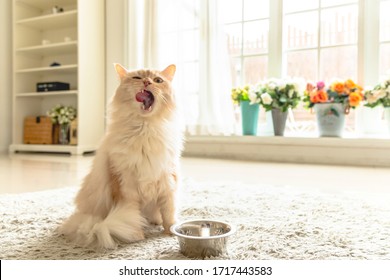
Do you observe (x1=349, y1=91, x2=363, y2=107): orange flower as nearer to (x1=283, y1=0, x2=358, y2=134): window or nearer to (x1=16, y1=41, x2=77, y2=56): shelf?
(x1=283, y1=0, x2=358, y2=134): window

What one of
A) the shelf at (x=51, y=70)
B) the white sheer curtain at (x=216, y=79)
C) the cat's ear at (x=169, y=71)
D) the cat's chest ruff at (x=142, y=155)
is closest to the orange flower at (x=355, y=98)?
the white sheer curtain at (x=216, y=79)

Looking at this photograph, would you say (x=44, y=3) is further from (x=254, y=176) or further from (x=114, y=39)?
(x=254, y=176)

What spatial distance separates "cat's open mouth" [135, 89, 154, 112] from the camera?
94 centimetres

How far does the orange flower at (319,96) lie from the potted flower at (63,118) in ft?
7.97

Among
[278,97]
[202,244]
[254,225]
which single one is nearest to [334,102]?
[278,97]

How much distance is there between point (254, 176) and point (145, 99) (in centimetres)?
134

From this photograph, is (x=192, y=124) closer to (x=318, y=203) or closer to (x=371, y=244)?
(x=318, y=203)

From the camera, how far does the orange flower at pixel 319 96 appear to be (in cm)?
293

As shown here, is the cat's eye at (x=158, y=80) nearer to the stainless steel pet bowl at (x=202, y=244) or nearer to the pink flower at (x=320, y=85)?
the stainless steel pet bowl at (x=202, y=244)

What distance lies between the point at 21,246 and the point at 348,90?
8.73 ft

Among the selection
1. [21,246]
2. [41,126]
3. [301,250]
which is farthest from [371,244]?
[41,126]

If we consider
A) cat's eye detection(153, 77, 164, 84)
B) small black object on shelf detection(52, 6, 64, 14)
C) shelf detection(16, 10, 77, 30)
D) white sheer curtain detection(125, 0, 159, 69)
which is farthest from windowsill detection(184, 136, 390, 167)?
cat's eye detection(153, 77, 164, 84)

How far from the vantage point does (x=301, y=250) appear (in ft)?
2.73

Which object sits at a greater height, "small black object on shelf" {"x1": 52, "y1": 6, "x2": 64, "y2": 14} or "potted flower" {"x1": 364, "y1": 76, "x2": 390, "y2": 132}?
"small black object on shelf" {"x1": 52, "y1": 6, "x2": 64, "y2": 14}
